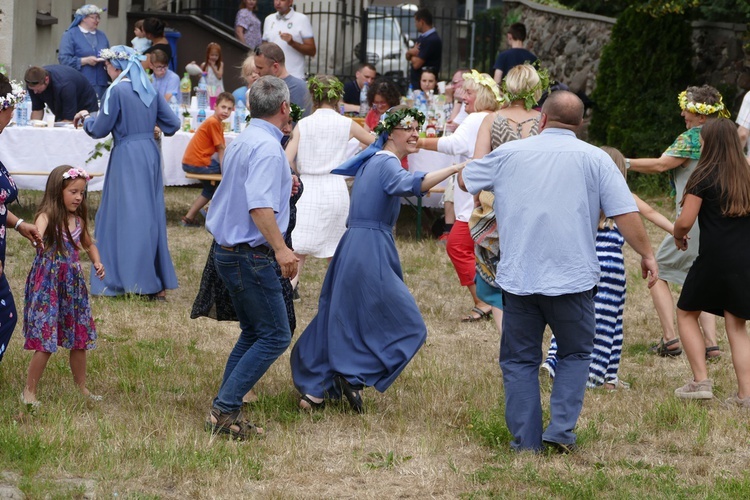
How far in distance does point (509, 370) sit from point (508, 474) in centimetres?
54

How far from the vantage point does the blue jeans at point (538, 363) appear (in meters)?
5.22

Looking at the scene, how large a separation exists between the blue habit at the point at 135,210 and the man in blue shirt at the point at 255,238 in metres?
3.40

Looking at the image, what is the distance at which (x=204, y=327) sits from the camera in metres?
8.02

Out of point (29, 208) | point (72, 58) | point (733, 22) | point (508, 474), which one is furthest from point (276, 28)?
point (508, 474)

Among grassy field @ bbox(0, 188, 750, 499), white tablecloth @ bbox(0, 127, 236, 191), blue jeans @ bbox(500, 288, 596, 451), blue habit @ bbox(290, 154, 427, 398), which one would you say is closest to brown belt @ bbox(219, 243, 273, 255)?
blue habit @ bbox(290, 154, 427, 398)

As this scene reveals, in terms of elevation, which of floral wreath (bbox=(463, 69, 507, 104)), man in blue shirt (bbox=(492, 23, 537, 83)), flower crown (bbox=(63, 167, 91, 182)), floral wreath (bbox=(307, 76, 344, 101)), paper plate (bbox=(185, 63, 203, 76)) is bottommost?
flower crown (bbox=(63, 167, 91, 182))

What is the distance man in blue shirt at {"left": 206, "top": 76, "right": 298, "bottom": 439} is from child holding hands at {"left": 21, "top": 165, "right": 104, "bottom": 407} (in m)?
0.95

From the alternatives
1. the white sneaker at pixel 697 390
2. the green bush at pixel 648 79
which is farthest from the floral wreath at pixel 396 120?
the green bush at pixel 648 79

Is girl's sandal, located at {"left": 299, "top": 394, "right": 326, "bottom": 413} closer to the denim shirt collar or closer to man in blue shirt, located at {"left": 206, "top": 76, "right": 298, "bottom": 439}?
man in blue shirt, located at {"left": 206, "top": 76, "right": 298, "bottom": 439}

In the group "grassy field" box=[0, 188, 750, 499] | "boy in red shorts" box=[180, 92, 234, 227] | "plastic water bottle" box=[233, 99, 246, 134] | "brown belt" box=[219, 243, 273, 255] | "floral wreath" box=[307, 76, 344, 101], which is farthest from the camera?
"plastic water bottle" box=[233, 99, 246, 134]

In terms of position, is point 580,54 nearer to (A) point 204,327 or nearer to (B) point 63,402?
(A) point 204,327

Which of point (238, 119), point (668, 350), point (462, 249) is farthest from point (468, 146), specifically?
point (238, 119)

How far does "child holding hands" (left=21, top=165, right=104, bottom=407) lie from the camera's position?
5.89 metres

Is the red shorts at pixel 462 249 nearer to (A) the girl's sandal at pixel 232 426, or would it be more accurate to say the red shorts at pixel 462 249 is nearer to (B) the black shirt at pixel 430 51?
(A) the girl's sandal at pixel 232 426
